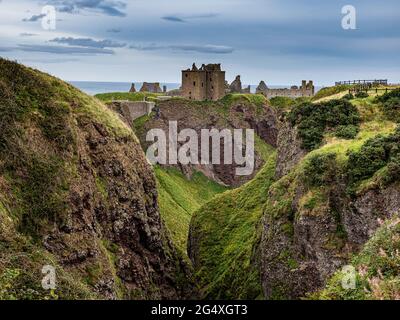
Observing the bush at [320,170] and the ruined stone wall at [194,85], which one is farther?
the ruined stone wall at [194,85]

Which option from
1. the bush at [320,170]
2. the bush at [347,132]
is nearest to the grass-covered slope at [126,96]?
the bush at [347,132]

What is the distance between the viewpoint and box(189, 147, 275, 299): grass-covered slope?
49.2 m

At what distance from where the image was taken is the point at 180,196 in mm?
89125

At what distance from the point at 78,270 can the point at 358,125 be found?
88.8ft

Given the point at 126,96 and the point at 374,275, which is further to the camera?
the point at 126,96

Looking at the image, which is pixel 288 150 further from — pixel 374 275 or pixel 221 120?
pixel 221 120

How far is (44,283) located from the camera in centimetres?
2345

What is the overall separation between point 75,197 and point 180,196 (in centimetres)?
5308

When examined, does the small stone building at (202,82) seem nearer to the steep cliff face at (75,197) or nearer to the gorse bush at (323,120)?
the gorse bush at (323,120)

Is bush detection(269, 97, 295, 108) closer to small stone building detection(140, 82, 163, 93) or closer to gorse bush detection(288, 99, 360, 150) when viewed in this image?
small stone building detection(140, 82, 163, 93)

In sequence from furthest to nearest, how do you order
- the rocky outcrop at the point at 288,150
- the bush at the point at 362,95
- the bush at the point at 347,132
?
1. the bush at the point at 362,95
2. the rocky outcrop at the point at 288,150
3. the bush at the point at 347,132

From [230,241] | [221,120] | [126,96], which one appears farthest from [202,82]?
[230,241]

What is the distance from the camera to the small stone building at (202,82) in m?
117

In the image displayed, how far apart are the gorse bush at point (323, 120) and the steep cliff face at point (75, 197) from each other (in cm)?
1436
